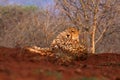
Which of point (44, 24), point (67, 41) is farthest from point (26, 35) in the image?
point (67, 41)

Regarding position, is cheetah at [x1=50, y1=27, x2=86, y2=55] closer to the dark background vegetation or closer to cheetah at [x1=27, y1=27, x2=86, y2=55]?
cheetah at [x1=27, y1=27, x2=86, y2=55]

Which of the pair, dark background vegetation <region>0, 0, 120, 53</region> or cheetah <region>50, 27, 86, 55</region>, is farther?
dark background vegetation <region>0, 0, 120, 53</region>

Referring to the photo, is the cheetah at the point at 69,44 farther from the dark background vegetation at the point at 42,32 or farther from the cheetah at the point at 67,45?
the dark background vegetation at the point at 42,32

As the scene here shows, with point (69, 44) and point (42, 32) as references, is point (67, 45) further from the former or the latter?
point (42, 32)

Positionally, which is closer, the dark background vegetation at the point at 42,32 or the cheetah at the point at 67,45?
the cheetah at the point at 67,45

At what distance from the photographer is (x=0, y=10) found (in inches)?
1478

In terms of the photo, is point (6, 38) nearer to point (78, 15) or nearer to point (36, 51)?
point (78, 15)

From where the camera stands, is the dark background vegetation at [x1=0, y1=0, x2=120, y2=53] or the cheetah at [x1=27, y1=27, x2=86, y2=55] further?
the dark background vegetation at [x1=0, y1=0, x2=120, y2=53]

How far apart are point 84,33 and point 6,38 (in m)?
13.3

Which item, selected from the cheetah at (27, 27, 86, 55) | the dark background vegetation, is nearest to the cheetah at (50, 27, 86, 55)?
the cheetah at (27, 27, 86, 55)

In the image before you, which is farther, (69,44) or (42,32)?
(42,32)

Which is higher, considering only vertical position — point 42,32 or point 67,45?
point 42,32

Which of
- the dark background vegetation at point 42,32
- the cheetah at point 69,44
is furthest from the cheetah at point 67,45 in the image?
the dark background vegetation at point 42,32

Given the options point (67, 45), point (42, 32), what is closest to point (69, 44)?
point (67, 45)
